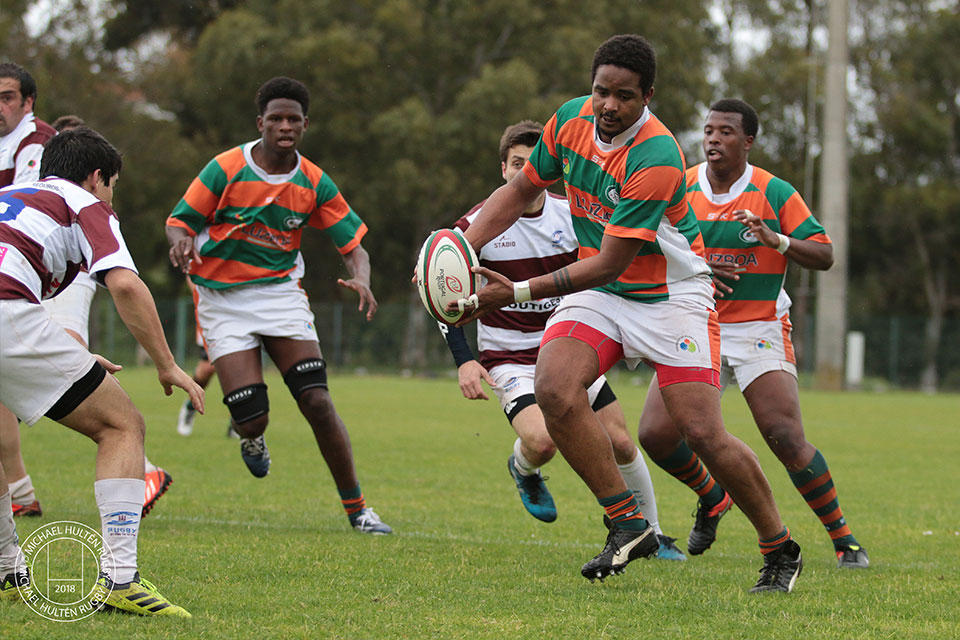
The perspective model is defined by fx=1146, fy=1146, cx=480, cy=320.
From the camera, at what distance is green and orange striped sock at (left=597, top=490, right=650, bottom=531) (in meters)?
5.09

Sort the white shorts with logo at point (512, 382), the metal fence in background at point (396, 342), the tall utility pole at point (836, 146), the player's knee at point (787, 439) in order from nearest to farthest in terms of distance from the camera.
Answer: the player's knee at point (787, 439) → the white shorts with logo at point (512, 382) → the tall utility pole at point (836, 146) → the metal fence in background at point (396, 342)

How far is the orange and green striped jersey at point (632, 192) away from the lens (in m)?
4.92

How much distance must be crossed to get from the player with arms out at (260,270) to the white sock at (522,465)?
3.15 ft

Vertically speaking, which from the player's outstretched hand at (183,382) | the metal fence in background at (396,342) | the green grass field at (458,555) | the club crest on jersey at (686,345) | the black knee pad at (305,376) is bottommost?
the metal fence in background at (396,342)

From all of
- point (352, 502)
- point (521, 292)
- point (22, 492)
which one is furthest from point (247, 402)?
point (521, 292)

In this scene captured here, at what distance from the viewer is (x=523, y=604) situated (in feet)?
15.4

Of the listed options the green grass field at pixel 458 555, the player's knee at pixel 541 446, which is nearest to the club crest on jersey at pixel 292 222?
the green grass field at pixel 458 555

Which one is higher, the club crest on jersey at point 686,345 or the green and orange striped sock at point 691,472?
the club crest on jersey at point 686,345

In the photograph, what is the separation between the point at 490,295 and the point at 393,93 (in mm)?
29638

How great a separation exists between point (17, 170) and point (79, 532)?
2.45 m

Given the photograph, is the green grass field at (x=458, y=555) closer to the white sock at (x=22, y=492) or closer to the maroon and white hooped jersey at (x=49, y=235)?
the white sock at (x=22, y=492)

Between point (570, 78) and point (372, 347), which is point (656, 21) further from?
point (372, 347)

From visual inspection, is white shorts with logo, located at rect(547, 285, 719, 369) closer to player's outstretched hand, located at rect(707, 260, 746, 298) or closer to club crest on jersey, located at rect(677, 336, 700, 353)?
club crest on jersey, located at rect(677, 336, 700, 353)

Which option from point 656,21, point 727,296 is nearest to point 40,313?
point 727,296
